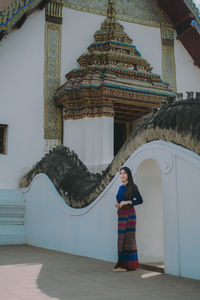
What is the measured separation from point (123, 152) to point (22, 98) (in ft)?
17.2

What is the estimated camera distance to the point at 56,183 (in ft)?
23.2

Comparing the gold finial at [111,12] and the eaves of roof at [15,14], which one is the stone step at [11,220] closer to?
the eaves of roof at [15,14]

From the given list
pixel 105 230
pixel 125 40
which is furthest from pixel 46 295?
pixel 125 40

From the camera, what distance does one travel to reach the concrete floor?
307 centimetres

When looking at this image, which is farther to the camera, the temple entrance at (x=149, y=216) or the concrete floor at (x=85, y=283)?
the temple entrance at (x=149, y=216)

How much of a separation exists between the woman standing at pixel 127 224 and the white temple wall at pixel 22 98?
5350 mm

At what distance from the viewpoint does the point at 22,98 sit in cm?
971

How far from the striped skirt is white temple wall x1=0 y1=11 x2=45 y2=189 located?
5.37 meters

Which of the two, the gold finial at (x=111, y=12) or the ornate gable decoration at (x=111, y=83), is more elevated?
the gold finial at (x=111, y=12)

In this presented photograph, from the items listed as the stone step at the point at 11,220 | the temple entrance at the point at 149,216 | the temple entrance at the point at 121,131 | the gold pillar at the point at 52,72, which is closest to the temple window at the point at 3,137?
the gold pillar at the point at 52,72

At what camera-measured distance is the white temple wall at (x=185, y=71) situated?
11.9 m

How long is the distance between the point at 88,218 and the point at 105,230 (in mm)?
527

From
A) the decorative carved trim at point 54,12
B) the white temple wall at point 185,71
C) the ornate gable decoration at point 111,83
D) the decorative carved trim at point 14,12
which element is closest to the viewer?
the decorative carved trim at point 14,12

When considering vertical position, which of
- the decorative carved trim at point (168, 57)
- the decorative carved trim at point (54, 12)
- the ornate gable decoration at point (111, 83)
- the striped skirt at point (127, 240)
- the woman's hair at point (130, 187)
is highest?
the decorative carved trim at point (54, 12)
